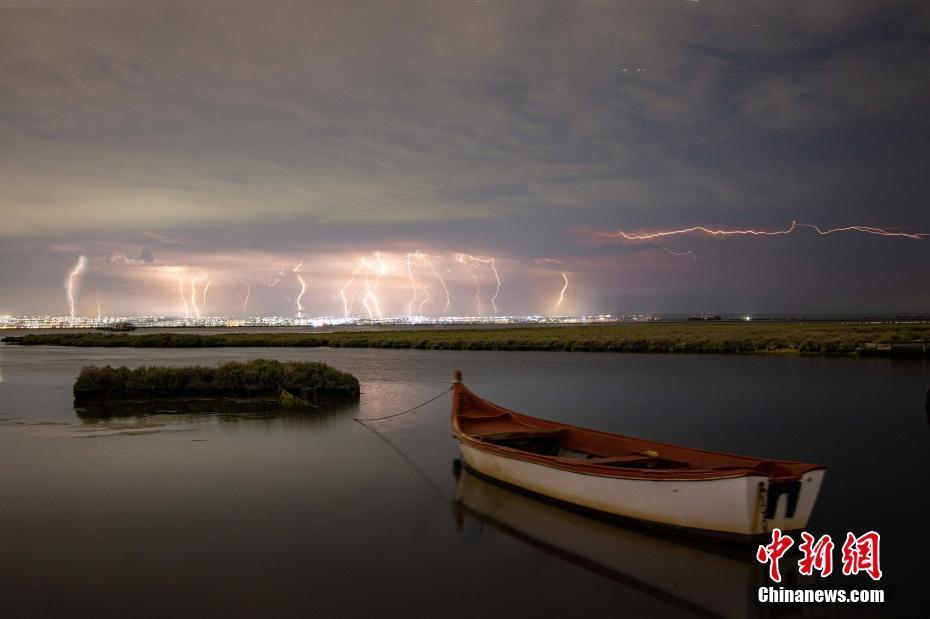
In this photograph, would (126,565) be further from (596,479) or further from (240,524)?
(596,479)

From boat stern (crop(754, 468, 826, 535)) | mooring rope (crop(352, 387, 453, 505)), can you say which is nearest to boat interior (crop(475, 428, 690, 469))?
mooring rope (crop(352, 387, 453, 505))

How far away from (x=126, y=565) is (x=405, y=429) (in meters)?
10.3

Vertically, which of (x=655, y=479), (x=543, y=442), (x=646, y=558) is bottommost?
(x=646, y=558)

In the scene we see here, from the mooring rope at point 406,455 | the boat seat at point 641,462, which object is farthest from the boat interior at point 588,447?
the mooring rope at point 406,455

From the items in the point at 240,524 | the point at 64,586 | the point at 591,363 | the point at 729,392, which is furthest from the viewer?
the point at 591,363

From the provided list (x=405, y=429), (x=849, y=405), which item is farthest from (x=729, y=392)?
(x=405, y=429)

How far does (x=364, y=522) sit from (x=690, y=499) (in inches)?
194

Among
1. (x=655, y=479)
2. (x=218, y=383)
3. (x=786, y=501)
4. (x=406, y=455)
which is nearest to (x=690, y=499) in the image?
(x=655, y=479)

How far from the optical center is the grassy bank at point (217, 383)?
80.5ft

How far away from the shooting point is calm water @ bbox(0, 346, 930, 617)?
7398mm

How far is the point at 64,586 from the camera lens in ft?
25.1

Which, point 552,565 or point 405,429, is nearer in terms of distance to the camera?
point 552,565

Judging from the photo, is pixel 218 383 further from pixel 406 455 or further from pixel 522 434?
pixel 522 434

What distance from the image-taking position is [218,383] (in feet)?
83.7
